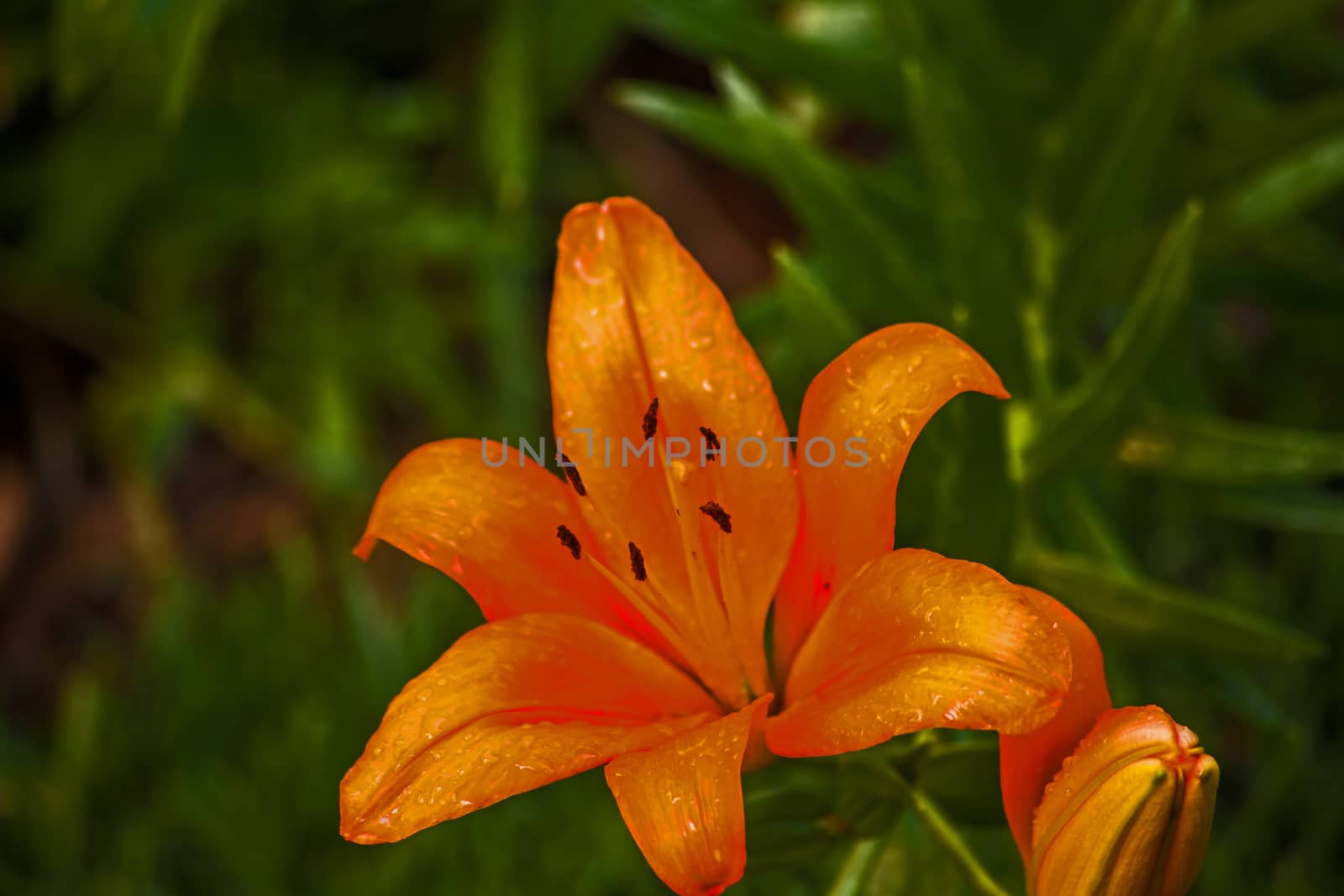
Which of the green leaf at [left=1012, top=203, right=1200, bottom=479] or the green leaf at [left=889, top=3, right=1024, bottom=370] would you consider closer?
the green leaf at [left=1012, top=203, right=1200, bottom=479]

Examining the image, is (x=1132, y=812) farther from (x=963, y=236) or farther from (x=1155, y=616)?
(x=963, y=236)

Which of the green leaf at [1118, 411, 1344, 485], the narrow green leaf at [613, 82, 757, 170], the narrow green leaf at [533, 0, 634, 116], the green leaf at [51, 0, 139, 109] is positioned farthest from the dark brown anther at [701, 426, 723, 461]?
the narrow green leaf at [533, 0, 634, 116]

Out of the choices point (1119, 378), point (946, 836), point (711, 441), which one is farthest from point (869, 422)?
point (1119, 378)

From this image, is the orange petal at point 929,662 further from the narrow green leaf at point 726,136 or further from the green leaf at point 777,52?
the green leaf at point 777,52

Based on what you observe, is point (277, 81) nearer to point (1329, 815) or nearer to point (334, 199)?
point (334, 199)

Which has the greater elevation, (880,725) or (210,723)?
(880,725)

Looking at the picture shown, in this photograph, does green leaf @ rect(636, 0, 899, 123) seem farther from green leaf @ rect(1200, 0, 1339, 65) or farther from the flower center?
the flower center

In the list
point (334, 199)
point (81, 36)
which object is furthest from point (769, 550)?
point (334, 199)
